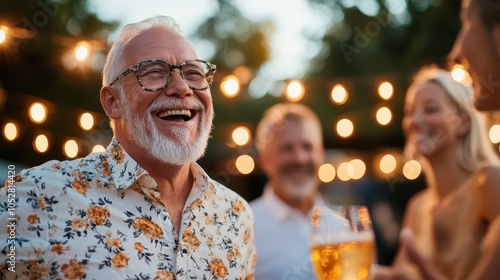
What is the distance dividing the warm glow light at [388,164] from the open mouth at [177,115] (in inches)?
246

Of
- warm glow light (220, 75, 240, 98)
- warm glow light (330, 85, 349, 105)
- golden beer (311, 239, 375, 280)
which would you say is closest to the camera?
golden beer (311, 239, 375, 280)

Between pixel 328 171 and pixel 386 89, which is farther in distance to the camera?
pixel 328 171

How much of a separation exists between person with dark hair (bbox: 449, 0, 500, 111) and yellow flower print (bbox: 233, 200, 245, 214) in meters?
0.79

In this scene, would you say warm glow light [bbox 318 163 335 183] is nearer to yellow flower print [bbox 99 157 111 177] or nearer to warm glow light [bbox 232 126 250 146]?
warm glow light [bbox 232 126 250 146]

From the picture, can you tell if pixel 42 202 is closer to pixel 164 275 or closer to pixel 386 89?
pixel 164 275

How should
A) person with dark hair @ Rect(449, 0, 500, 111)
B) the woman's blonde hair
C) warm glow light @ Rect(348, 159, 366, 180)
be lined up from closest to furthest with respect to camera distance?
1. person with dark hair @ Rect(449, 0, 500, 111)
2. the woman's blonde hair
3. warm glow light @ Rect(348, 159, 366, 180)

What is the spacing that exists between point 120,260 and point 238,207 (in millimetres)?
512

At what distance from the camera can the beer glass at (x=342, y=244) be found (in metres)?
1.70

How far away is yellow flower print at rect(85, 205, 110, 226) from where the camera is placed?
1.95 meters

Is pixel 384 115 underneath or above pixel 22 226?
above

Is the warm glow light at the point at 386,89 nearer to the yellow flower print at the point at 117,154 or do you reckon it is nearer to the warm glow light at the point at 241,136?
the warm glow light at the point at 241,136

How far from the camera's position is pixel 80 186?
2.01 metres

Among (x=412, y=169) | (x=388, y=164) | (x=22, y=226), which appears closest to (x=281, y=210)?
(x=22, y=226)

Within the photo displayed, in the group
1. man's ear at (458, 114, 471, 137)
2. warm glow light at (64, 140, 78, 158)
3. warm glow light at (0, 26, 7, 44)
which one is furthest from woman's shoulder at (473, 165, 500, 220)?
warm glow light at (64, 140, 78, 158)
